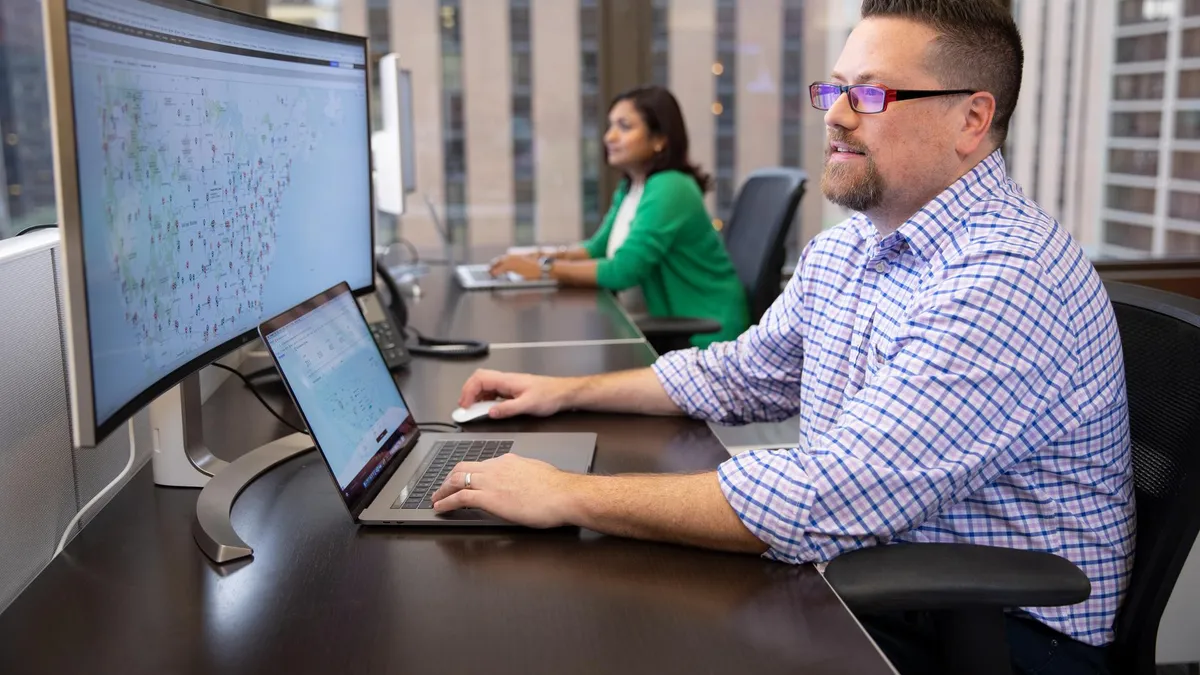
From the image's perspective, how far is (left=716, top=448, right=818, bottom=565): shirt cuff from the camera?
1.03 meters

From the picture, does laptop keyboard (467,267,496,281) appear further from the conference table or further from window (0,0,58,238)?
the conference table

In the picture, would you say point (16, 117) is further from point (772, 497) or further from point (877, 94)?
point (772, 497)

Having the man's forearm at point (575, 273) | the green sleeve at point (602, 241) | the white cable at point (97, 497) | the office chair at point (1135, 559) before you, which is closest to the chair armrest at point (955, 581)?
the office chair at point (1135, 559)

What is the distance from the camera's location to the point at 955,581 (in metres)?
1.02

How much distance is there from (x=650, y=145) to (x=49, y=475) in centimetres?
235

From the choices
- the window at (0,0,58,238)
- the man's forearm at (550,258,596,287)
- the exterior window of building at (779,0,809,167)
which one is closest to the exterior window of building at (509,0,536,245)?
Answer: the exterior window of building at (779,0,809,167)

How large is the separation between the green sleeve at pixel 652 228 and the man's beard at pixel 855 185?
153 cm

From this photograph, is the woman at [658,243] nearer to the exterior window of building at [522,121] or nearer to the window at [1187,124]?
the exterior window of building at [522,121]

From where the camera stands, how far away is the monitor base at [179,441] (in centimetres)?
120

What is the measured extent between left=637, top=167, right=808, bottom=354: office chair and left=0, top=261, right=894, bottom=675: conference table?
58.2 inches

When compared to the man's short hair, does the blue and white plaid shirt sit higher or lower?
lower

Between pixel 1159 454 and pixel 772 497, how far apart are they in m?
0.47

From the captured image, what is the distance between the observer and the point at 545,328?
227cm

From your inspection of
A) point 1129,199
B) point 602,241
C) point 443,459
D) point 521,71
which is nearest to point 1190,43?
point 1129,199
